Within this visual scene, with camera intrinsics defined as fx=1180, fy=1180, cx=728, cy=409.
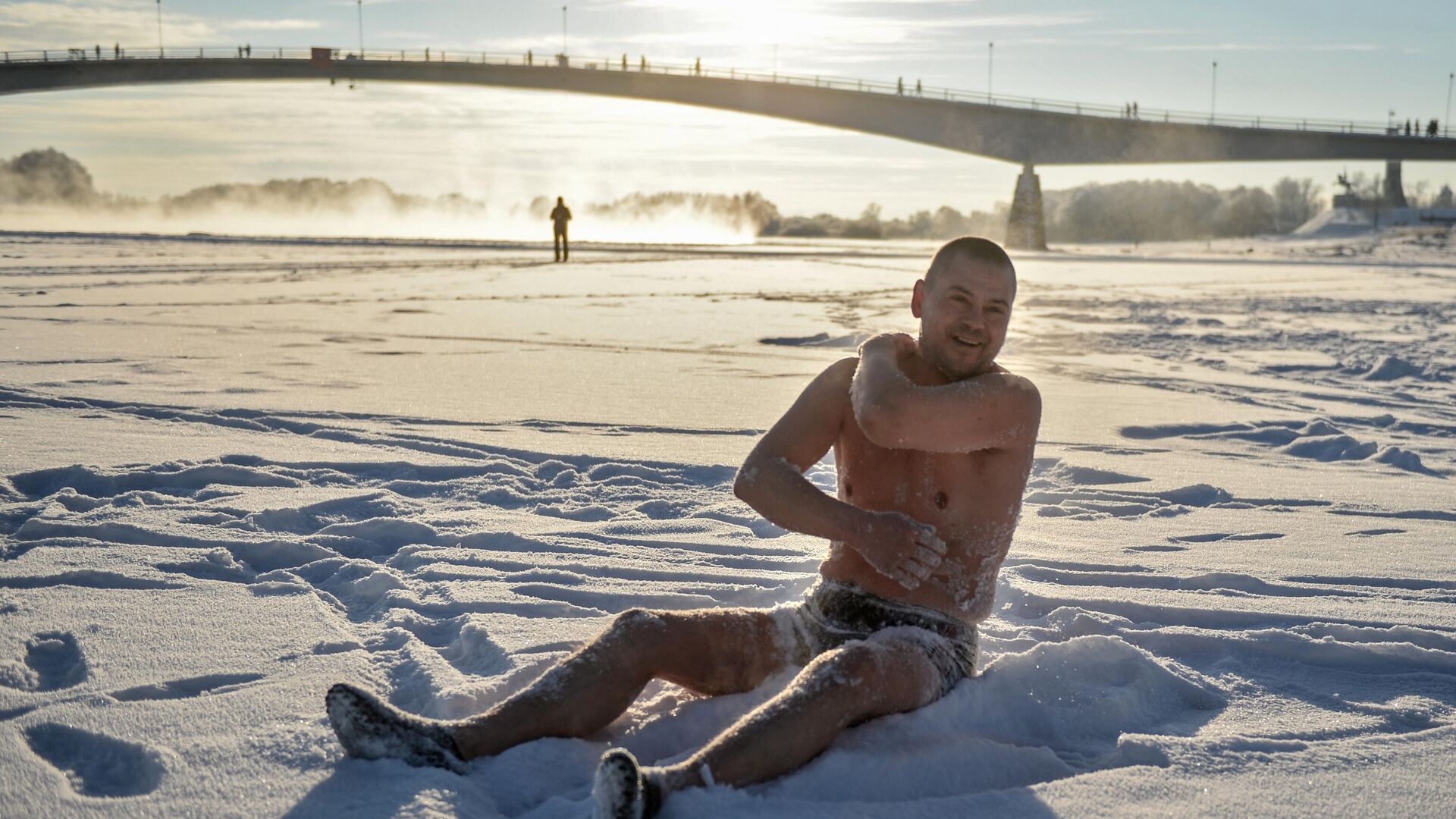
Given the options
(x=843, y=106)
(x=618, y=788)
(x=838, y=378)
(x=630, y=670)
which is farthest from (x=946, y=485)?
(x=843, y=106)

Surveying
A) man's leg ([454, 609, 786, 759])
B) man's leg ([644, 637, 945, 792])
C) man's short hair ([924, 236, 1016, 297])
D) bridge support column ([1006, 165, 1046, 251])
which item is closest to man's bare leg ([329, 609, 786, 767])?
man's leg ([454, 609, 786, 759])

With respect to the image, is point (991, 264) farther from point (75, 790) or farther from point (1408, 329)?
point (1408, 329)

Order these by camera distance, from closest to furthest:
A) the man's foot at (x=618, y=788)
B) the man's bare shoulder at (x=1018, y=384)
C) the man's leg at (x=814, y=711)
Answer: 1. the man's foot at (x=618, y=788)
2. the man's leg at (x=814, y=711)
3. the man's bare shoulder at (x=1018, y=384)

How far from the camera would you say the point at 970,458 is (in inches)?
102

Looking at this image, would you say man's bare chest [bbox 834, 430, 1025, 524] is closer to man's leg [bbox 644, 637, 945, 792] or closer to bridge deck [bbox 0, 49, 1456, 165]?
man's leg [bbox 644, 637, 945, 792]

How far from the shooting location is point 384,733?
2236 millimetres

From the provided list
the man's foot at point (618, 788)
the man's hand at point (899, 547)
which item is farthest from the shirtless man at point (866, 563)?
the man's foot at point (618, 788)

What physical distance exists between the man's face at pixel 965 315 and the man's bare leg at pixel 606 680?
72 cm

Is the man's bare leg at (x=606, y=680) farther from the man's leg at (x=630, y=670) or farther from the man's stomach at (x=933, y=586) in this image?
the man's stomach at (x=933, y=586)

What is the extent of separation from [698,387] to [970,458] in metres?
4.75

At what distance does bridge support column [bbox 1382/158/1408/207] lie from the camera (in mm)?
64938

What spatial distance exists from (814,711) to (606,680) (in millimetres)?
458

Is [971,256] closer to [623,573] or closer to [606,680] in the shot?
[606,680]

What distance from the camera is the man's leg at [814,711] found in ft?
6.85
